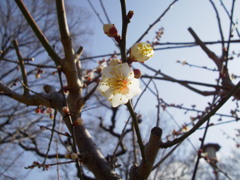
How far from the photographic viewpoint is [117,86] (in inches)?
49.8

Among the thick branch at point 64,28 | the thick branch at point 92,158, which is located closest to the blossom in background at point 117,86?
the thick branch at point 92,158

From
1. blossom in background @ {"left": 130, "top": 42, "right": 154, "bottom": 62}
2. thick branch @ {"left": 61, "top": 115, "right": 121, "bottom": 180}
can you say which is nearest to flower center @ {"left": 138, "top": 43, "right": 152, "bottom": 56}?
blossom in background @ {"left": 130, "top": 42, "right": 154, "bottom": 62}

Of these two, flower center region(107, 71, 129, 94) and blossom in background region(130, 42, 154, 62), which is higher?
flower center region(107, 71, 129, 94)

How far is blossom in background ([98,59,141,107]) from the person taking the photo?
1.11 m

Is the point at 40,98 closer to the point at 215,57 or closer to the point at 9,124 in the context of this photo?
the point at 215,57

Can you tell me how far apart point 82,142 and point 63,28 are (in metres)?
0.90

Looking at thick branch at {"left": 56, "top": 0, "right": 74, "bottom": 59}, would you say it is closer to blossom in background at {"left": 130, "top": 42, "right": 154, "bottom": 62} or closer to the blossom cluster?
the blossom cluster

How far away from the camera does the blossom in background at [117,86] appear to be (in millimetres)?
1111

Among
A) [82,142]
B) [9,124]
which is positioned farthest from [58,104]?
[9,124]

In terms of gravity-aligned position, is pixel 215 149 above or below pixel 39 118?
below

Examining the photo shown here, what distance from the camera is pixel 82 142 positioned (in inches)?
58.6

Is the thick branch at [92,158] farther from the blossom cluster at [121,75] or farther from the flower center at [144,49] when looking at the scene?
the flower center at [144,49]

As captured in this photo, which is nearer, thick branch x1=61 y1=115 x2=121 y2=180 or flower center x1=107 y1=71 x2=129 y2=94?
flower center x1=107 y1=71 x2=129 y2=94

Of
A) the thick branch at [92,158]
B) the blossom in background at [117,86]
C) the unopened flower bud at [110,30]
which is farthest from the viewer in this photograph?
the thick branch at [92,158]
